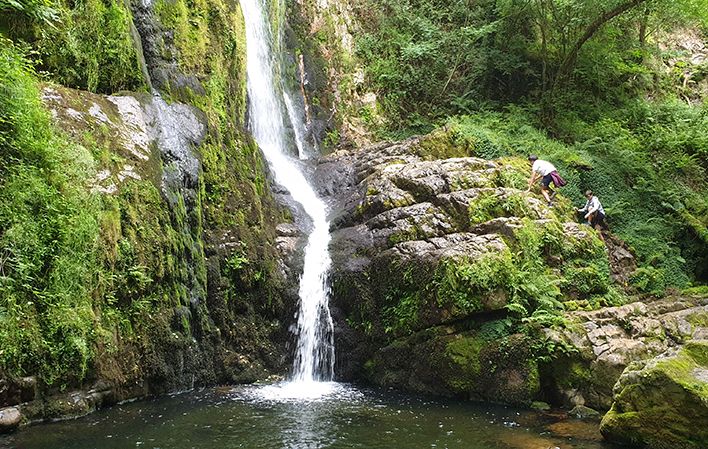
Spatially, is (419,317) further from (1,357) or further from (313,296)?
(1,357)

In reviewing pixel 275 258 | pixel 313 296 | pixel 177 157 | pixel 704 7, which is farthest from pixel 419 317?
pixel 704 7

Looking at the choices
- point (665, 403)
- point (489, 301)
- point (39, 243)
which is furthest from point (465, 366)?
point (39, 243)

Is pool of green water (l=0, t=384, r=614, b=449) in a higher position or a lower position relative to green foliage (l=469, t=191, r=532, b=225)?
lower

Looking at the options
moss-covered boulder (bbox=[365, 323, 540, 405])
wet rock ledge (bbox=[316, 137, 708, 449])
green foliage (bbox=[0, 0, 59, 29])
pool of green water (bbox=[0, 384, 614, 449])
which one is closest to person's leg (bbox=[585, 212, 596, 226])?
wet rock ledge (bbox=[316, 137, 708, 449])

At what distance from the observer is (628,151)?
16578 mm

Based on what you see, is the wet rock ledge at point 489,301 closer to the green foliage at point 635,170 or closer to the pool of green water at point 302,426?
the green foliage at point 635,170

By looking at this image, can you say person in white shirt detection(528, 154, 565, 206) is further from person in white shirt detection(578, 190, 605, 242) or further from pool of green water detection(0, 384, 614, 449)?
pool of green water detection(0, 384, 614, 449)

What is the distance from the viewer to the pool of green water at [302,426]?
661 centimetres

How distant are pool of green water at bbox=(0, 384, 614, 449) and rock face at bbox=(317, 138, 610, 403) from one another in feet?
3.35

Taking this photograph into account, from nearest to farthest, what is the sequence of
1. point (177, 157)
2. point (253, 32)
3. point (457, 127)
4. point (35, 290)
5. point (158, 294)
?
1. point (35, 290)
2. point (158, 294)
3. point (177, 157)
4. point (457, 127)
5. point (253, 32)

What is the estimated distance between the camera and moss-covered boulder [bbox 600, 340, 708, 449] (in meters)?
6.51

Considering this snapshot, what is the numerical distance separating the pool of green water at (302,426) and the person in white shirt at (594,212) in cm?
681

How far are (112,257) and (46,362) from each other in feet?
6.22

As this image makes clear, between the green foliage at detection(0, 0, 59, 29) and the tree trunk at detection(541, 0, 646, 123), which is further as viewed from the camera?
the tree trunk at detection(541, 0, 646, 123)
